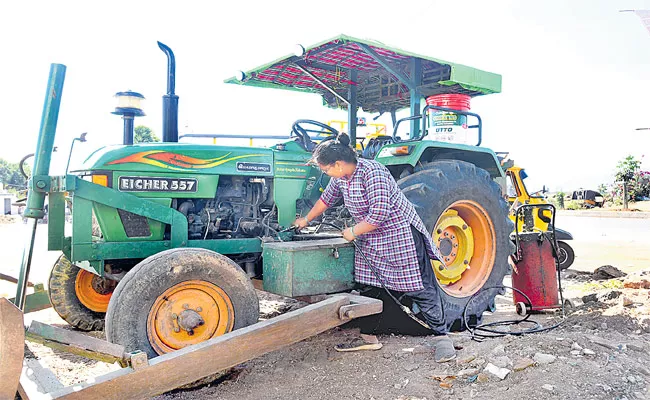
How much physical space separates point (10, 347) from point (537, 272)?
164 inches

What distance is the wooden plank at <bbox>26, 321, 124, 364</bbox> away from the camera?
8.01ft

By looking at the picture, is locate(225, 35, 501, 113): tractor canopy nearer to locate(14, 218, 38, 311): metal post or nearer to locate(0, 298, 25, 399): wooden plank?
locate(14, 218, 38, 311): metal post

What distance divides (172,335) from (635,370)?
273 cm

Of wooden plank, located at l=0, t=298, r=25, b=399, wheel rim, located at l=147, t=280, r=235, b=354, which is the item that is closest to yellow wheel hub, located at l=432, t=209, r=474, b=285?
wheel rim, located at l=147, t=280, r=235, b=354

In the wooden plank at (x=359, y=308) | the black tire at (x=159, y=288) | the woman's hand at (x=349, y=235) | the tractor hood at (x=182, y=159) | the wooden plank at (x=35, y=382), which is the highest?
the tractor hood at (x=182, y=159)

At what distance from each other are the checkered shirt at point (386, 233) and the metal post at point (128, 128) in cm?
174

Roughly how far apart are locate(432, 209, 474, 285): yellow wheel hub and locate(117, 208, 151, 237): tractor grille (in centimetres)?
223

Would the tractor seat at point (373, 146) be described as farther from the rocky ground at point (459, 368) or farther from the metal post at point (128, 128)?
the metal post at point (128, 128)

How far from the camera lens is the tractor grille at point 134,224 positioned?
369 cm

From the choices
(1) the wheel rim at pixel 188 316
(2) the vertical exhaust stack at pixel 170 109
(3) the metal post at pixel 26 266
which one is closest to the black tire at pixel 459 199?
Result: (1) the wheel rim at pixel 188 316

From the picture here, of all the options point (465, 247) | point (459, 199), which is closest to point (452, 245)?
point (465, 247)

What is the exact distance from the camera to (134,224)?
3.73 meters

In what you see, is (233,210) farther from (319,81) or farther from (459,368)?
(459,368)

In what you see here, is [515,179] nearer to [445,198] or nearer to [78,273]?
[445,198]
